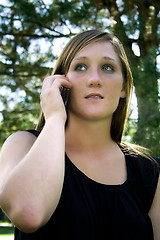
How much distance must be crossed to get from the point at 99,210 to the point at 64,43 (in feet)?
14.6

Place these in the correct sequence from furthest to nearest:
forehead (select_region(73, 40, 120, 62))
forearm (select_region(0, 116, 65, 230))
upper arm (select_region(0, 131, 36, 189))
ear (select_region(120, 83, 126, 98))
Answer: ear (select_region(120, 83, 126, 98)) → forehead (select_region(73, 40, 120, 62)) → upper arm (select_region(0, 131, 36, 189)) → forearm (select_region(0, 116, 65, 230))

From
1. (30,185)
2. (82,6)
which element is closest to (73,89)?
(30,185)

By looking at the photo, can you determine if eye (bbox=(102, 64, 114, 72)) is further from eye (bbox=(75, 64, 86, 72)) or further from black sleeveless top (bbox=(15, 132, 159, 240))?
black sleeveless top (bbox=(15, 132, 159, 240))

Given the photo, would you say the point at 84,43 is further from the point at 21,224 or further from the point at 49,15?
the point at 49,15

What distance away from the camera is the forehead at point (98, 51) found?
161cm

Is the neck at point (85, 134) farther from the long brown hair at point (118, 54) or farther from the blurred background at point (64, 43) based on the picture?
the blurred background at point (64, 43)

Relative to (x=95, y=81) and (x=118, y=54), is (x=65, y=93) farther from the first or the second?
(x=118, y=54)

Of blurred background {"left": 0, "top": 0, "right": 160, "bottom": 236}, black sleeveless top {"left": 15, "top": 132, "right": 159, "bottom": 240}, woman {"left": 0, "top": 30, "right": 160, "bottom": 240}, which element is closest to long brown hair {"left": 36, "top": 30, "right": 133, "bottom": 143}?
woman {"left": 0, "top": 30, "right": 160, "bottom": 240}

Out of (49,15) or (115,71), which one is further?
(49,15)

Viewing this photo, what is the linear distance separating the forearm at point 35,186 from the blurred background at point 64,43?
104 inches

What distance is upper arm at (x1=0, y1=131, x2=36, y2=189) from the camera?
132 cm

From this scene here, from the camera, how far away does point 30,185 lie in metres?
1.18

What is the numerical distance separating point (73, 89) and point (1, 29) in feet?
16.4

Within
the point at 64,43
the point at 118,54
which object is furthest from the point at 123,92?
the point at 64,43
